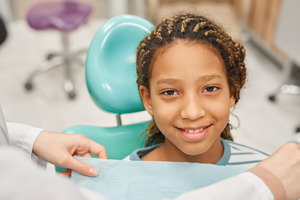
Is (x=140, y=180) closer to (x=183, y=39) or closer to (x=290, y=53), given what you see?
(x=183, y=39)

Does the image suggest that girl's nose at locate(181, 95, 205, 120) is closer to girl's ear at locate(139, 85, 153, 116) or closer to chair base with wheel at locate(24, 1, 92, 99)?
girl's ear at locate(139, 85, 153, 116)

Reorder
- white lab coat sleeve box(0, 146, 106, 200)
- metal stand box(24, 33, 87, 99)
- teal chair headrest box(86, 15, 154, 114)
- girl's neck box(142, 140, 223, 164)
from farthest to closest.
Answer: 1. metal stand box(24, 33, 87, 99)
2. teal chair headrest box(86, 15, 154, 114)
3. girl's neck box(142, 140, 223, 164)
4. white lab coat sleeve box(0, 146, 106, 200)

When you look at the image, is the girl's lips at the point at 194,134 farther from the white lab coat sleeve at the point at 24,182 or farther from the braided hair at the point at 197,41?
the white lab coat sleeve at the point at 24,182

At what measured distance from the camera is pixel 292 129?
2186mm

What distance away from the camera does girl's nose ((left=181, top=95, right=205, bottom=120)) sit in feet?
2.55

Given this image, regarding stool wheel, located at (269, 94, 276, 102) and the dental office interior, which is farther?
stool wheel, located at (269, 94, 276, 102)

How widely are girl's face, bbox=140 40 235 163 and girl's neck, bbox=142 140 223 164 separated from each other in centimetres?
12

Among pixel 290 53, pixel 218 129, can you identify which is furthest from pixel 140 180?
pixel 290 53

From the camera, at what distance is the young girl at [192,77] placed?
2.63 feet

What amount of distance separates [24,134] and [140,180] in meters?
0.33

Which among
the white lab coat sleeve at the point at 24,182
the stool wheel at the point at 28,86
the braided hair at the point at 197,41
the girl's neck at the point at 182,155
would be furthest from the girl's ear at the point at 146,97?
the stool wheel at the point at 28,86

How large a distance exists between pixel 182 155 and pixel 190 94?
0.81 ft

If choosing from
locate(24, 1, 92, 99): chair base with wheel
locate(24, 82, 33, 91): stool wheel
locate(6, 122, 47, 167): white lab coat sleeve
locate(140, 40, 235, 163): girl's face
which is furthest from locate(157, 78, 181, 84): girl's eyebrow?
locate(24, 82, 33, 91): stool wheel

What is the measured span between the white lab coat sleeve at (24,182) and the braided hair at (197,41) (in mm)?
578
